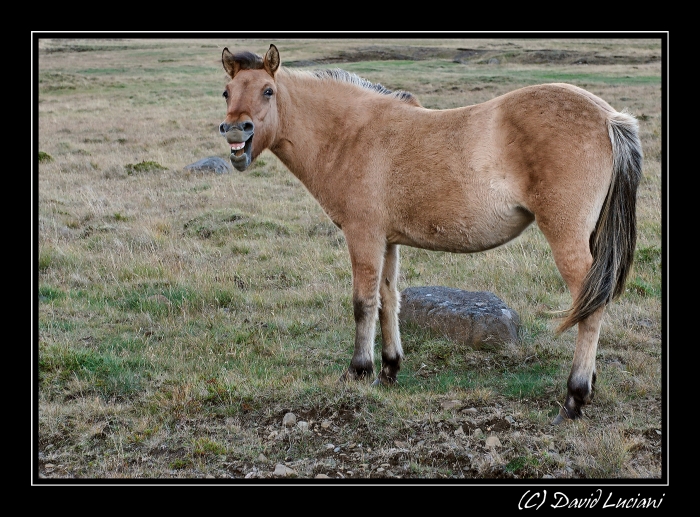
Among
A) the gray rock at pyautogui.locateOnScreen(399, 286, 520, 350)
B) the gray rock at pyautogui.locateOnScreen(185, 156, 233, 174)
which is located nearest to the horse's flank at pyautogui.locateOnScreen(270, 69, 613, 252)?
the gray rock at pyautogui.locateOnScreen(399, 286, 520, 350)

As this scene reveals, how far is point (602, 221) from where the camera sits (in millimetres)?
5473

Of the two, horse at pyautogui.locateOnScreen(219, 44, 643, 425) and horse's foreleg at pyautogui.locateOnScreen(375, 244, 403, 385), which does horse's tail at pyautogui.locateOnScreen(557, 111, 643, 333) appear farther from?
horse's foreleg at pyautogui.locateOnScreen(375, 244, 403, 385)

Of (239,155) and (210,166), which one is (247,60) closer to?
(239,155)

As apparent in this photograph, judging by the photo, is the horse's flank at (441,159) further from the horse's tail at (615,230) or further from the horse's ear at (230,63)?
the horse's ear at (230,63)

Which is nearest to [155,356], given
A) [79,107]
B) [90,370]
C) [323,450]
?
[90,370]

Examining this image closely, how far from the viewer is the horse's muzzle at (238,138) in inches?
223

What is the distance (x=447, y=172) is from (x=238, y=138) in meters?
1.91

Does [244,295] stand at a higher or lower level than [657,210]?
lower

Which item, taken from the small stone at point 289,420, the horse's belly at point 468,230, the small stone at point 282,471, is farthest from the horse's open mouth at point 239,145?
the small stone at point 282,471

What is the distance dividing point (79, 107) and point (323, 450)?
2973 cm

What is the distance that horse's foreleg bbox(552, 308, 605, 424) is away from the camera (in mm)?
5531

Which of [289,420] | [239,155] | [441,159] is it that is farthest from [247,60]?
[289,420]

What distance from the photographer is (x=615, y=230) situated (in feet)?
17.9

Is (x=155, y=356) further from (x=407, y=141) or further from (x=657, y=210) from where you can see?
(x=657, y=210)
